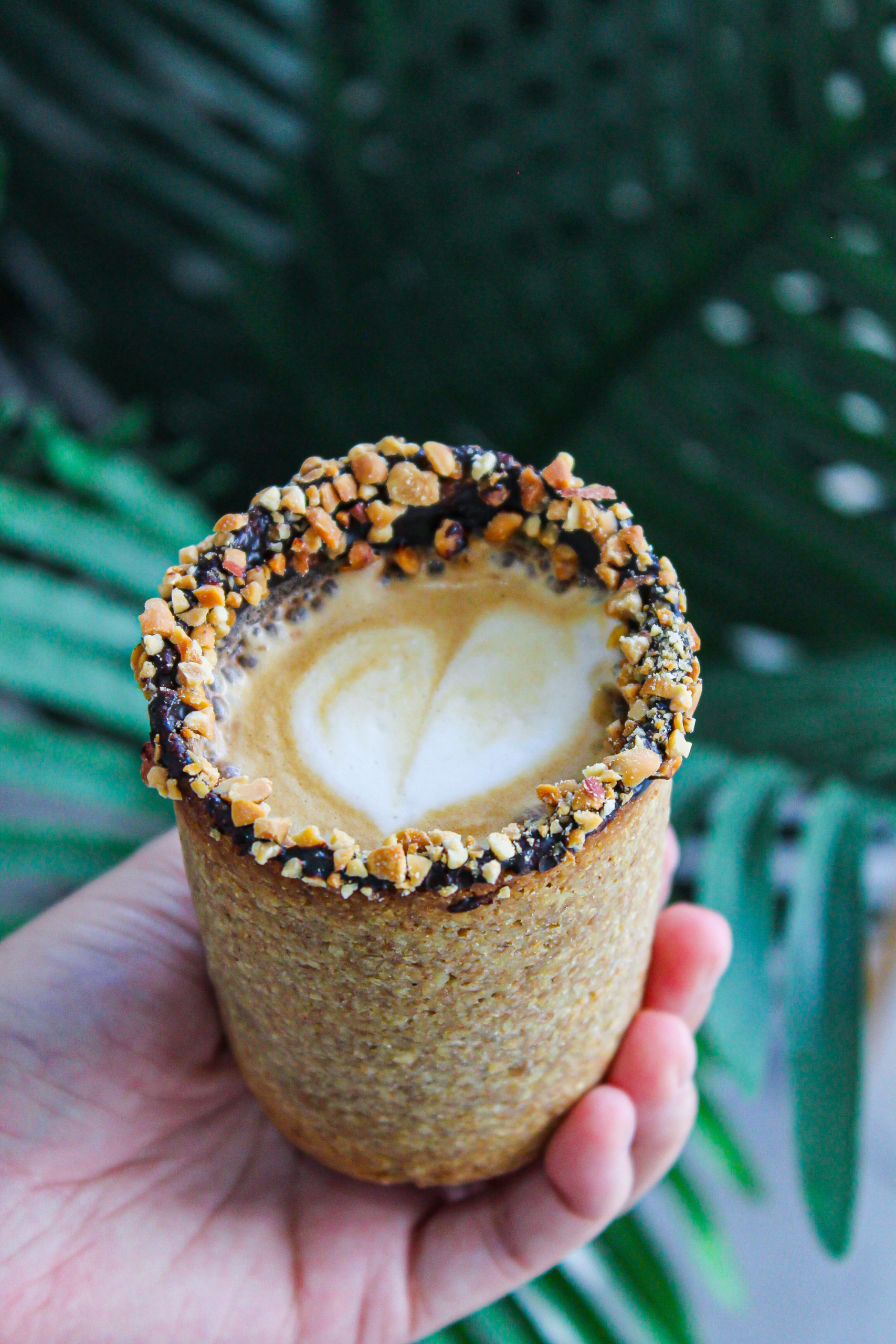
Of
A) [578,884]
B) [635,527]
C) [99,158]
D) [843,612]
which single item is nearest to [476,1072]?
[578,884]

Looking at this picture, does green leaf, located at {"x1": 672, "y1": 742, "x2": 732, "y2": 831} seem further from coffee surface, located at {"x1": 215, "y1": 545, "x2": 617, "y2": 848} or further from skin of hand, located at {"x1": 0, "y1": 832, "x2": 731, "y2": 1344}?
coffee surface, located at {"x1": 215, "y1": 545, "x2": 617, "y2": 848}

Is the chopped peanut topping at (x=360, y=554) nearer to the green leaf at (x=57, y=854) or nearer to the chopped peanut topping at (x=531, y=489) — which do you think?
the chopped peanut topping at (x=531, y=489)

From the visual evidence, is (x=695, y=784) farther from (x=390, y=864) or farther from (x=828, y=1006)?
(x=390, y=864)

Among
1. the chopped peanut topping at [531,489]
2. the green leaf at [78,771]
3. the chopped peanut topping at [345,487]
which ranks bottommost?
the green leaf at [78,771]

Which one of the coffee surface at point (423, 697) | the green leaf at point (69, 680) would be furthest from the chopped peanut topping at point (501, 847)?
the green leaf at point (69, 680)

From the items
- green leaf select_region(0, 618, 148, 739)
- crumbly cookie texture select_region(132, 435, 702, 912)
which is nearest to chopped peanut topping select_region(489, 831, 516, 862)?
crumbly cookie texture select_region(132, 435, 702, 912)

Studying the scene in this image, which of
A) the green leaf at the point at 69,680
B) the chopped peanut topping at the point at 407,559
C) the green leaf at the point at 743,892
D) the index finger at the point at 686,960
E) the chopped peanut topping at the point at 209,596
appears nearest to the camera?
the chopped peanut topping at the point at 209,596

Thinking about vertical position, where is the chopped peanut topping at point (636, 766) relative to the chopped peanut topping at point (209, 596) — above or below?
above

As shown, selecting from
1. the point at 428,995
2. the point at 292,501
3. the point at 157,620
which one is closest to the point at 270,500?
the point at 292,501

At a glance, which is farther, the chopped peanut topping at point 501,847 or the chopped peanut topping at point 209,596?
the chopped peanut topping at point 209,596
